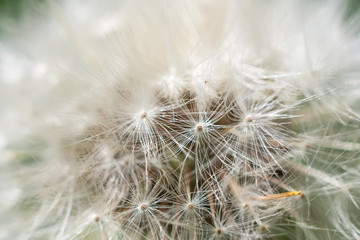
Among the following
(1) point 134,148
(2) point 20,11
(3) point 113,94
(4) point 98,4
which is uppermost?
(2) point 20,11

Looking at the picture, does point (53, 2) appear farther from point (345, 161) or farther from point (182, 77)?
point (345, 161)

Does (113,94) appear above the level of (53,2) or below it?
below

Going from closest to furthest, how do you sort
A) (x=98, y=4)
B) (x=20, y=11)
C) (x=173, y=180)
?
(x=173, y=180)
(x=98, y=4)
(x=20, y=11)

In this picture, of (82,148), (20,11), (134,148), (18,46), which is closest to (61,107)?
(82,148)

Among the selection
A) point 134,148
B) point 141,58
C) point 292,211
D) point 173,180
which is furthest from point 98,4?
point 292,211

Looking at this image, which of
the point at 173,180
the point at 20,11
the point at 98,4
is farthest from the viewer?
the point at 20,11

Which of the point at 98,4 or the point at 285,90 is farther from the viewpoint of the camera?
the point at 98,4
